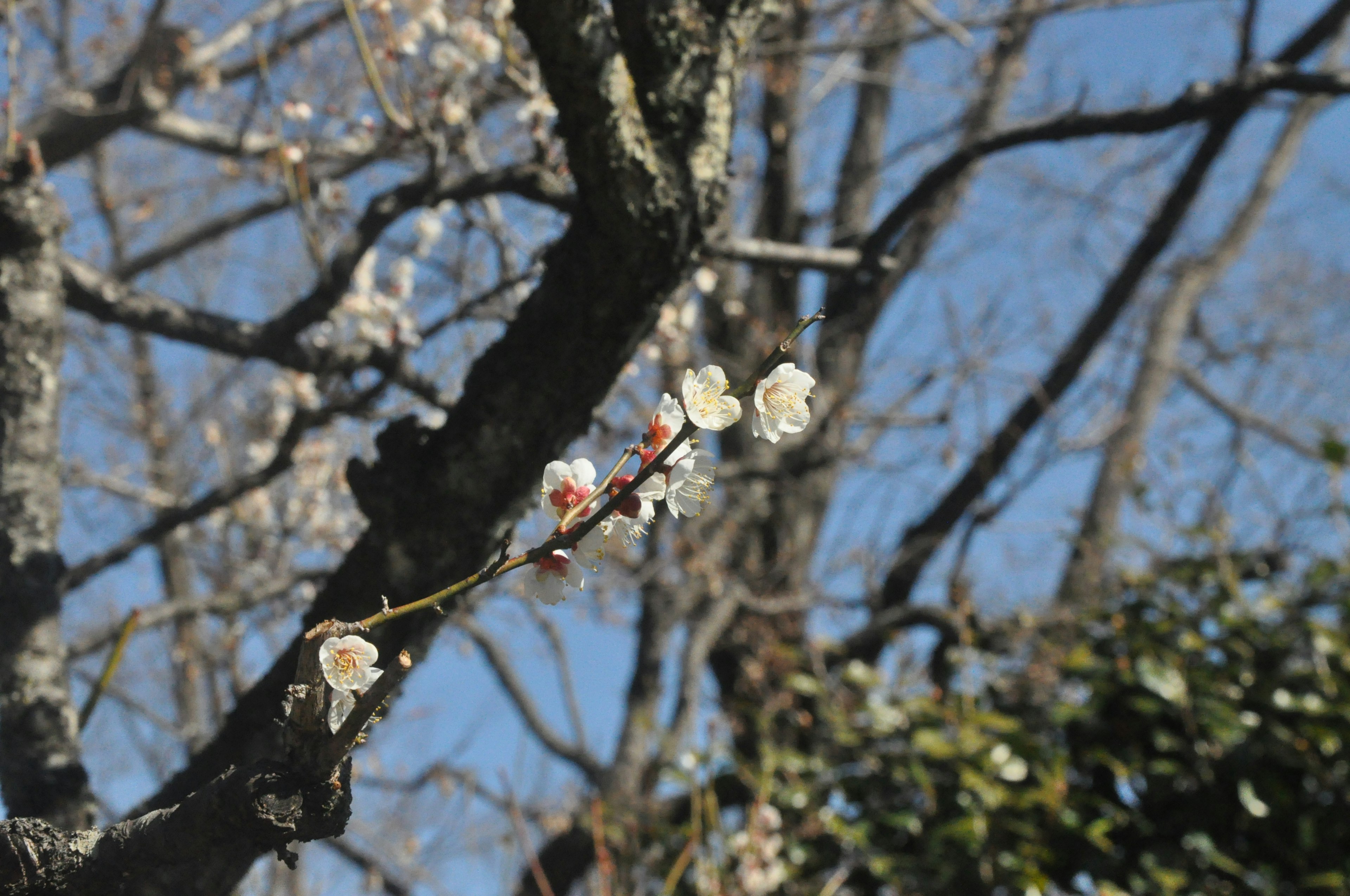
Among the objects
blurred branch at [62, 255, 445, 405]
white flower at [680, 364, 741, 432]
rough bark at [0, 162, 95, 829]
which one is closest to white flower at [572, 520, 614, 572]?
white flower at [680, 364, 741, 432]

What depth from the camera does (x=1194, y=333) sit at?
20.6ft

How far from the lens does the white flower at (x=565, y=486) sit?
109 cm

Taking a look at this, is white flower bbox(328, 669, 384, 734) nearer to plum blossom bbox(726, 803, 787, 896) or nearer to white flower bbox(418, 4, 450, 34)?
plum blossom bbox(726, 803, 787, 896)

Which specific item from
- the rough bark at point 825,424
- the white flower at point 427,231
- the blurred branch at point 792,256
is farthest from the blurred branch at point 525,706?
the blurred branch at point 792,256

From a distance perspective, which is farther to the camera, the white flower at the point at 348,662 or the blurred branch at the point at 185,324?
the blurred branch at the point at 185,324

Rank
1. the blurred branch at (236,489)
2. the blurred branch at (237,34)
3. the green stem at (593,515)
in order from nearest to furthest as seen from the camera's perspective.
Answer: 1. the green stem at (593,515)
2. the blurred branch at (236,489)
3. the blurred branch at (237,34)

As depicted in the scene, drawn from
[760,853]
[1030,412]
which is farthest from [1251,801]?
[1030,412]

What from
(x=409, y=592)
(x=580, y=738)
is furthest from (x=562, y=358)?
(x=580, y=738)

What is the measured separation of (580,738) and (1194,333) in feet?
14.4

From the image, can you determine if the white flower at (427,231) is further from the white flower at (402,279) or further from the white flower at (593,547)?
the white flower at (593,547)

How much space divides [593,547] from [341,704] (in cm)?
29

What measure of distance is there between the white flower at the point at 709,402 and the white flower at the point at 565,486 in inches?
6.1

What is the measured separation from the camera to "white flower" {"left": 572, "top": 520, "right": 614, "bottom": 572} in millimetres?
1062

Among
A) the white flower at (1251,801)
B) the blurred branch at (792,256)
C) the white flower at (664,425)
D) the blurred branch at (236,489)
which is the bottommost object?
the white flower at (1251,801)
